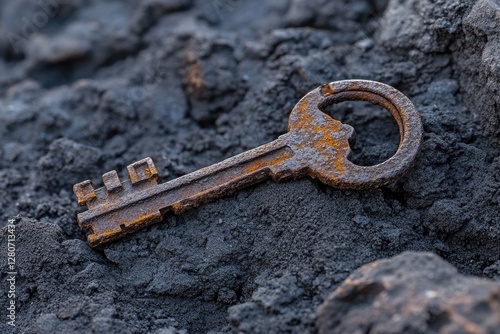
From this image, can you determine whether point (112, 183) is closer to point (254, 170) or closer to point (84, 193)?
point (84, 193)

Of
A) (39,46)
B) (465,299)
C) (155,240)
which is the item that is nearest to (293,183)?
(155,240)

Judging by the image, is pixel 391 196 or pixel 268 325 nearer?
pixel 268 325

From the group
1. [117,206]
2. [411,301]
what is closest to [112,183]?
[117,206]

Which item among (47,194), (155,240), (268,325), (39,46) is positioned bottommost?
(268,325)

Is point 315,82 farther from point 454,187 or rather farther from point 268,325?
point 268,325

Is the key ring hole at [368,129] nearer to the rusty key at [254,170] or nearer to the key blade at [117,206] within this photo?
the rusty key at [254,170]

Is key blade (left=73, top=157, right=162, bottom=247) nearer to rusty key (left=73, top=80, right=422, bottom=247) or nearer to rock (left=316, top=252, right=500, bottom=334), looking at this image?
rusty key (left=73, top=80, right=422, bottom=247)

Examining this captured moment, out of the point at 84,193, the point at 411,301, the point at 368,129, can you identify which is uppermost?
the point at 84,193
